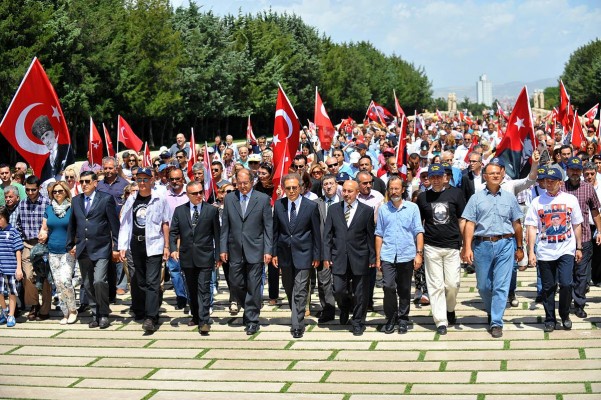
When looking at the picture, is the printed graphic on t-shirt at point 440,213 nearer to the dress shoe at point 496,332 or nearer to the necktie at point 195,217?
the dress shoe at point 496,332

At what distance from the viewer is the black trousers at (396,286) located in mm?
11547

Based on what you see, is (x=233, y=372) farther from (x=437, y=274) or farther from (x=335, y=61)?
(x=335, y=61)

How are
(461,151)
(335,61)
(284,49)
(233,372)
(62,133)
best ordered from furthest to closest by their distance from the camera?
1. (335,61)
2. (284,49)
3. (461,151)
4. (62,133)
5. (233,372)

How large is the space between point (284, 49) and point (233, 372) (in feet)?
216

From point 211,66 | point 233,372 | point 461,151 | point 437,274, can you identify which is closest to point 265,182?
point 437,274

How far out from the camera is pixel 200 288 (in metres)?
12.0

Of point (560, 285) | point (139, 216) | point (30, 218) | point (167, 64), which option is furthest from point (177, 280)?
point (167, 64)

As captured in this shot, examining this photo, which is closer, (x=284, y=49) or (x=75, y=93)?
(x=75, y=93)

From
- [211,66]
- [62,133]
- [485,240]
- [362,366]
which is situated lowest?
[362,366]

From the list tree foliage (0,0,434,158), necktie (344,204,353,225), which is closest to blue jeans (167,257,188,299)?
necktie (344,204,353,225)

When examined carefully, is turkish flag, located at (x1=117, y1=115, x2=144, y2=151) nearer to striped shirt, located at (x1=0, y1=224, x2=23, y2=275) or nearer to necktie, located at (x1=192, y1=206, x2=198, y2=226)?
striped shirt, located at (x1=0, y1=224, x2=23, y2=275)

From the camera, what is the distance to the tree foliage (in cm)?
4173

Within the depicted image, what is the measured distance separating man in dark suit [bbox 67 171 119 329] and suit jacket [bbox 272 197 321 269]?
208cm

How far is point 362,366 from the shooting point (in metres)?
10.1
